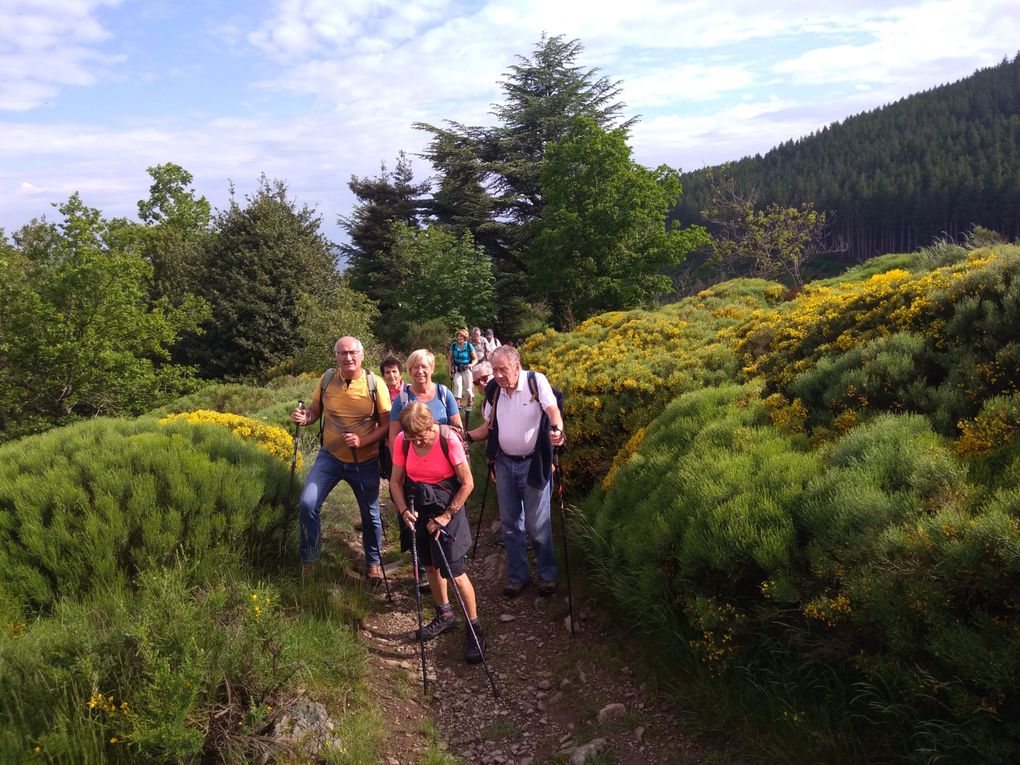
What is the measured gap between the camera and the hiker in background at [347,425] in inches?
210

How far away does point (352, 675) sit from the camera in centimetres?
425

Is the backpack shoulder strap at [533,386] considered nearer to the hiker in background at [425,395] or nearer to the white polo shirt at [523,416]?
the white polo shirt at [523,416]

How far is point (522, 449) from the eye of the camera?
5238mm

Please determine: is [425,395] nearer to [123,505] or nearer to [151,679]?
[123,505]

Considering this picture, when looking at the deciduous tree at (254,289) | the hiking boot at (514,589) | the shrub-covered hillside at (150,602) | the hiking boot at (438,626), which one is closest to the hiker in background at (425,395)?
the hiking boot at (438,626)

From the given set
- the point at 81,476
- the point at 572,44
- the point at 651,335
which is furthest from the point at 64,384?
the point at 572,44

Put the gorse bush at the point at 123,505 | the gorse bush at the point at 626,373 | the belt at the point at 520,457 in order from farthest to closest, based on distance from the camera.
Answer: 1. the gorse bush at the point at 626,373
2. the belt at the point at 520,457
3. the gorse bush at the point at 123,505

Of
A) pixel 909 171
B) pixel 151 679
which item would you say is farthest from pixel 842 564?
pixel 909 171

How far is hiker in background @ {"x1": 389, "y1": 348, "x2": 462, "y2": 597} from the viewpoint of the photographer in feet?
16.9

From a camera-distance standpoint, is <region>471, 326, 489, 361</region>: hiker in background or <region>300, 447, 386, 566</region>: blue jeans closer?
<region>300, 447, 386, 566</region>: blue jeans

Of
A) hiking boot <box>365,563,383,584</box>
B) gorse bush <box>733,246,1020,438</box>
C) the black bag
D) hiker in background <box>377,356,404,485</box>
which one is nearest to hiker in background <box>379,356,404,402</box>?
hiker in background <box>377,356,404,485</box>

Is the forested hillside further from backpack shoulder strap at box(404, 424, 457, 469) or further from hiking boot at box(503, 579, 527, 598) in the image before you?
backpack shoulder strap at box(404, 424, 457, 469)

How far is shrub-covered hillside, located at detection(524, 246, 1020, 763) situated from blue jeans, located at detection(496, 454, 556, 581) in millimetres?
420

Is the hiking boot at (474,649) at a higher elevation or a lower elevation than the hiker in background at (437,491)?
lower
